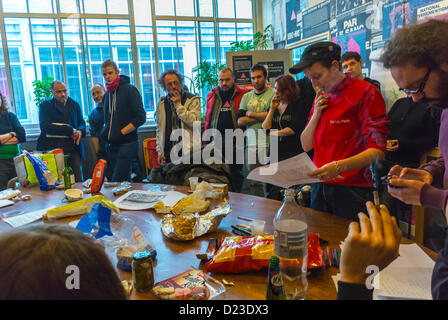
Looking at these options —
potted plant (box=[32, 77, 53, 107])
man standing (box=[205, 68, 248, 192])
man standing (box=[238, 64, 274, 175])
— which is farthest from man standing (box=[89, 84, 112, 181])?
man standing (box=[238, 64, 274, 175])

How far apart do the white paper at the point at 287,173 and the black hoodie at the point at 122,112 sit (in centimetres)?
232

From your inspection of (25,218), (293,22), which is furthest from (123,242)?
(293,22)

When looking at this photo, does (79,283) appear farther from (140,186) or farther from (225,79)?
(225,79)

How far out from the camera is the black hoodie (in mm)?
3305

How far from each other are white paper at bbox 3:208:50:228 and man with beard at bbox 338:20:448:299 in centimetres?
154

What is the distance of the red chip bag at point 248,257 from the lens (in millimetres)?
1009

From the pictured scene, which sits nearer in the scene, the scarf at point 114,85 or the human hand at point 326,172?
the human hand at point 326,172

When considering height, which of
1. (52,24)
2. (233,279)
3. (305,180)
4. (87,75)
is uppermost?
(52,24)

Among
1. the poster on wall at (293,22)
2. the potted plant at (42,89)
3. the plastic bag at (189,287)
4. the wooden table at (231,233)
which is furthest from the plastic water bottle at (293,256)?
the potted plant at (42,89)

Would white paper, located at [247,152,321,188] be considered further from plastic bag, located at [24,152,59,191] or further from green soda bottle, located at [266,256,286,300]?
plastic bag, located at [24,152,59,191]

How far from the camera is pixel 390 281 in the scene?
36.4 inches

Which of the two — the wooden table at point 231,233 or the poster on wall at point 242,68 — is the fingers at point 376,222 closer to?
the wooden table at point 231,233

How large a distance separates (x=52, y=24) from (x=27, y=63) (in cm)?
70
